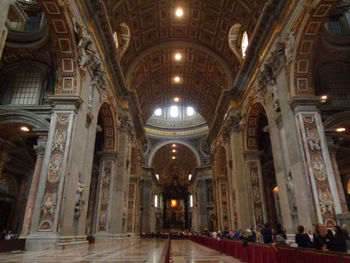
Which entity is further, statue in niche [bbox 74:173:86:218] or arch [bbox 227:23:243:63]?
arch [bbox 227:23:243:63]

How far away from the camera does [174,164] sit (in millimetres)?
46438

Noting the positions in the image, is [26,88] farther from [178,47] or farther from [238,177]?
[238,177]

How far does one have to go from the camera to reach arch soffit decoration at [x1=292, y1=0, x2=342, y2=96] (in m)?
7.96

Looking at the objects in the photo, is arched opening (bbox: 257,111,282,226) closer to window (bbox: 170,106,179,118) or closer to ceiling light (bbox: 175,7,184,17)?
ceiling light (bbox: 175,7,184,17)

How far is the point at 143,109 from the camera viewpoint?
2348cm

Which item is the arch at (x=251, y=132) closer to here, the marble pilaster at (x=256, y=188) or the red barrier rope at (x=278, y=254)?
the marble pilaster at (x=256, y=188)

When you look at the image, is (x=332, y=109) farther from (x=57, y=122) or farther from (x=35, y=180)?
(x=35, y=180)

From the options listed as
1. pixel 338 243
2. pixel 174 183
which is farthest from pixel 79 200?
pixel 174 183

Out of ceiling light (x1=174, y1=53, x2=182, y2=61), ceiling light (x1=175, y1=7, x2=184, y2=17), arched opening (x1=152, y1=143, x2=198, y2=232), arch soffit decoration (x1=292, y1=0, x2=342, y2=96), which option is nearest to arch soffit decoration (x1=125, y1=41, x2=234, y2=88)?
ceiling light (x1=174, y1=53, x2=182, y2=61)

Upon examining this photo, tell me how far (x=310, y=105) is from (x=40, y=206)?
9.36 metres

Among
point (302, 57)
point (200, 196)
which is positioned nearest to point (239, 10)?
point (302, 57)

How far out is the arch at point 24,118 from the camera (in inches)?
382

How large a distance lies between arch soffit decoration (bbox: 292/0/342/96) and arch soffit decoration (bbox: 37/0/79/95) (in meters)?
7.92

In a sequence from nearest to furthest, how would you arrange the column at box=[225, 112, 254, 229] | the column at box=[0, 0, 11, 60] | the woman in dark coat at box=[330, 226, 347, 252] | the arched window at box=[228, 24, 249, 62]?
the column at box=[0, 0, 11, 60] → the woman in dark coat at box=[330, 226, 347, 252] → the column at box=[225, 112, 254, 229] → the arched window at box=[228, 24, 249, 62]
